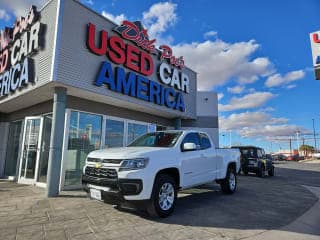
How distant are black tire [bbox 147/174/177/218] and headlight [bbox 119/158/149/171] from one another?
490 millimetres

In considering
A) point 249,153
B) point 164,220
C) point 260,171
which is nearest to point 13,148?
point 164,220

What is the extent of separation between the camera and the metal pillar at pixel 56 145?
750 centimetres

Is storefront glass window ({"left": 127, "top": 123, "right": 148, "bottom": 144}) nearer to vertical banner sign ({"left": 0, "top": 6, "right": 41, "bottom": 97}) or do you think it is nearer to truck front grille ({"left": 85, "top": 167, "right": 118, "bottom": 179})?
vertical banner sign ({"left": 0, "top": 6, "right": 41, "bottom": 97})

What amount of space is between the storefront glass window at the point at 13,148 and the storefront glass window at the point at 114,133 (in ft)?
15.0

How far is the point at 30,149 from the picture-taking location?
33.4 ft

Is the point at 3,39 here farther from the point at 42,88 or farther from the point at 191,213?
the point at 191,213

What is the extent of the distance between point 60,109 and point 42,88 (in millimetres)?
1141

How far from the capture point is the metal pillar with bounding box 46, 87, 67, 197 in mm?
7504

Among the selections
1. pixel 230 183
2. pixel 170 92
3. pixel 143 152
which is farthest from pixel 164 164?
pixel 170 92

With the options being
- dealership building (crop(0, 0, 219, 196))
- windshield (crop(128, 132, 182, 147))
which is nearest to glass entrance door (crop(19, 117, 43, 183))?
dealership building (crop(0, 0, 219, 196))

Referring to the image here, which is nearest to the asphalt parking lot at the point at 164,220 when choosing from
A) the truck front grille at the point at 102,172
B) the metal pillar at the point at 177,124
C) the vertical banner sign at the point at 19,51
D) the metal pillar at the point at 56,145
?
the metal pillar at the point at 56,145

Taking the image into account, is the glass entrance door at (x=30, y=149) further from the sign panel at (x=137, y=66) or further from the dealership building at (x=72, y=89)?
the sign panel at (x=137, y=66)

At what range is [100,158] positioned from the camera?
5.37 meters

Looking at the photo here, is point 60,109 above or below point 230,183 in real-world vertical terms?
above
